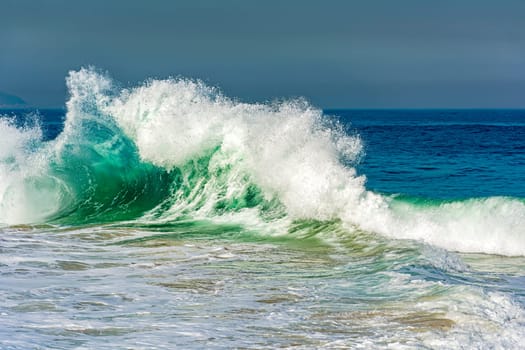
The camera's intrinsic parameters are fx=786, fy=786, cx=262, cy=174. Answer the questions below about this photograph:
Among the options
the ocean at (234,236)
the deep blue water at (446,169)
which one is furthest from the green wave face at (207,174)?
the deep blue water at (446,169)

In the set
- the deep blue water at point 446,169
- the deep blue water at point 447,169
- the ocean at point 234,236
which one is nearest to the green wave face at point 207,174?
the ocean at point 234,236

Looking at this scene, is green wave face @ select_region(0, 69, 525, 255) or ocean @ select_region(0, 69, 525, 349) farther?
green wave face @ select_region(0, 69, 525, 255)

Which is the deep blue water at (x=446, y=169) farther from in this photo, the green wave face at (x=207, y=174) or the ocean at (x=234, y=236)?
the green wave face at (x=207, y=174)

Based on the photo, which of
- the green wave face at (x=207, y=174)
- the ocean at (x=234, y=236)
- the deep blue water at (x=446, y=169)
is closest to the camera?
the ocean at (x=234, y=236)

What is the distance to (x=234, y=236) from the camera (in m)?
14.1

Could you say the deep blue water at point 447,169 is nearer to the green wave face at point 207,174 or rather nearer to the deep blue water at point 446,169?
the deep blue water at point 446,169

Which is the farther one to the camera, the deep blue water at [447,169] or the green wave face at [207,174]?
the deep blue water at [447,169]

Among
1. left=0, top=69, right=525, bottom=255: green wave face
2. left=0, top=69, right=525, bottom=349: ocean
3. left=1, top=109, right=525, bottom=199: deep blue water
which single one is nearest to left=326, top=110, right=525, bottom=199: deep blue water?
left=1, top=109, right=525, bottom=199: deep blue water

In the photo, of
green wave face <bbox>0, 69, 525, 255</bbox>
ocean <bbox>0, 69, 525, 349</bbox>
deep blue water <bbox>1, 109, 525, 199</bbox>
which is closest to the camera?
ocean <bbox>0, 69, 525, 349</bbox>

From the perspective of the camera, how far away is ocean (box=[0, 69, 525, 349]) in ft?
23.7

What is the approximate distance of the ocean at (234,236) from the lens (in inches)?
285

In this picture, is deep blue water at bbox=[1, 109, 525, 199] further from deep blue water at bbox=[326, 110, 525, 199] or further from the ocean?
the ocean

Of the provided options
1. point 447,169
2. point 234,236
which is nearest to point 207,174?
point 234,236

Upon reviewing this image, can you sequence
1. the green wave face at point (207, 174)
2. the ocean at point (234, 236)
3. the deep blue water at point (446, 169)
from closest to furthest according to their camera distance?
the ocean at point (234, 236) < the green wave face at point (207, 174) < the deep blue water at point (446, 169)
